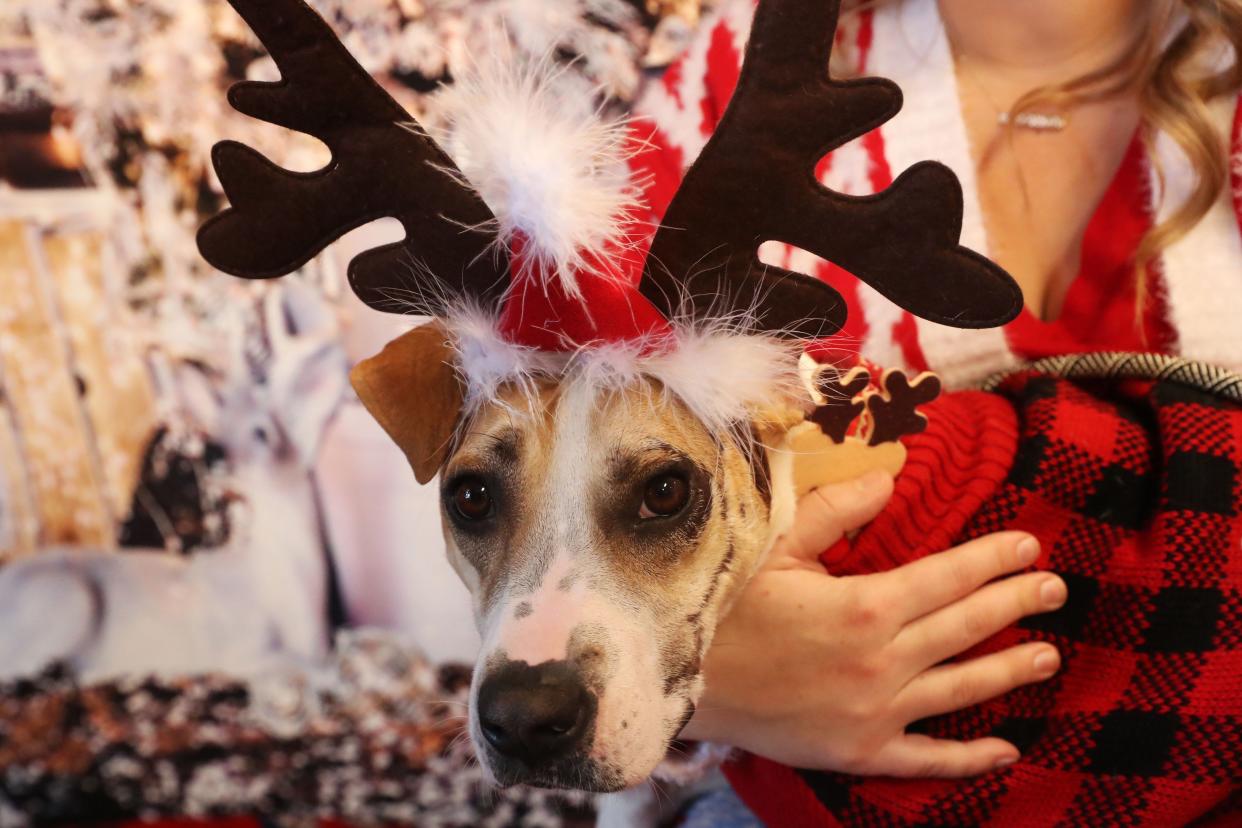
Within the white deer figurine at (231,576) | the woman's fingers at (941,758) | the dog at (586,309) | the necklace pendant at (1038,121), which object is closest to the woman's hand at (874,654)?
the woman's fingers at (941,758)

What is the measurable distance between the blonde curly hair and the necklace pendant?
0.10m

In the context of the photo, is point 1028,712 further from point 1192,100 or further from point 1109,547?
point 1192,100

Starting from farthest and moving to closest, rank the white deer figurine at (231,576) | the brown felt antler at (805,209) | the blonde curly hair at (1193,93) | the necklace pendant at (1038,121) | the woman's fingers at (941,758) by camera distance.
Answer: the white deer figurine at (231,576) < the necklace pendant at (1038,121) < the blonde curly hair at (1193,93) < the woman's fingers at (941,758) < the brown felt antler at (805,209)

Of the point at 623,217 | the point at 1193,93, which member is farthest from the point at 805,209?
the point at 1193,93

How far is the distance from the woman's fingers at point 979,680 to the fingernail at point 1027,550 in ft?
0.29

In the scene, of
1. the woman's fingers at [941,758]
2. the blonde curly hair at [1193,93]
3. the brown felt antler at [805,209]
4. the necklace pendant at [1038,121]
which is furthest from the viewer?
the necklace pendant at [1038,121]

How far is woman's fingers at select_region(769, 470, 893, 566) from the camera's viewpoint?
910 mm

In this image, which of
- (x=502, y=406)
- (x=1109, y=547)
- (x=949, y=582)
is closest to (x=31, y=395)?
(x=502, y=406)

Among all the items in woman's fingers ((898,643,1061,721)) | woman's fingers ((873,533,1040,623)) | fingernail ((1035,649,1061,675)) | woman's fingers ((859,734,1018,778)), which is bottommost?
woman's fingers ((859,734,1018,778))

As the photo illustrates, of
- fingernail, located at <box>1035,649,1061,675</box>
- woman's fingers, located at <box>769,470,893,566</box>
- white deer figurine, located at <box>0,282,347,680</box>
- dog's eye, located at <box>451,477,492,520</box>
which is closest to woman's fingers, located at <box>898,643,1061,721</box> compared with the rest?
fingernail, located at <box>1035,649,1061,675</box>

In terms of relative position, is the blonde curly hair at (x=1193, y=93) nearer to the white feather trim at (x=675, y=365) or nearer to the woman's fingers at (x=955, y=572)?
the woman's fingers at (x=955, y=572)

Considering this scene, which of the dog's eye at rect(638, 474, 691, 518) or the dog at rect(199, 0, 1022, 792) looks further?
the dog's eye at rect(638, 474, 691, 518)

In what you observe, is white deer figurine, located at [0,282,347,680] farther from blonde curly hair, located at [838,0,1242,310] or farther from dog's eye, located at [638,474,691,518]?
blonde curly hair, located at [838,0,1242,310]

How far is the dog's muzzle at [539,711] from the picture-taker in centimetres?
67
